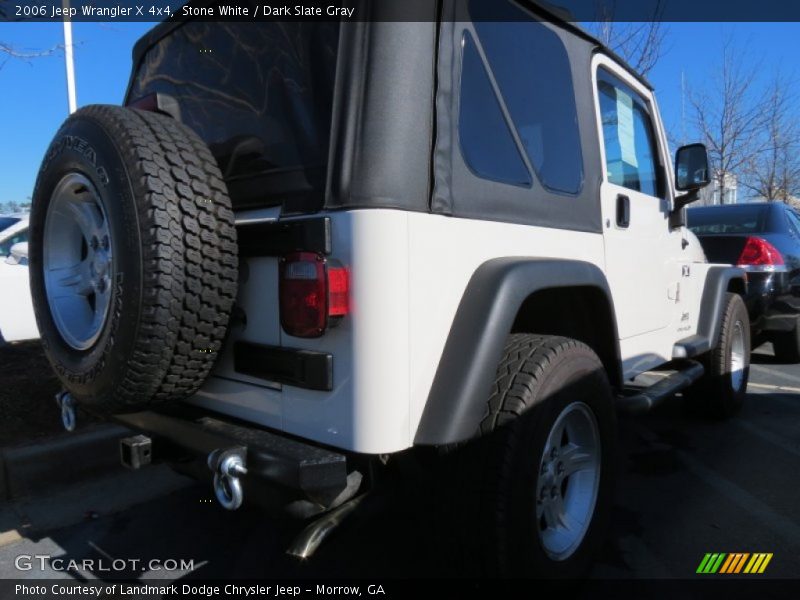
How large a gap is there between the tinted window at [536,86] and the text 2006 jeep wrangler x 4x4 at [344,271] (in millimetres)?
12

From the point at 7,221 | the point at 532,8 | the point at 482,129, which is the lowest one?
the point at 7,221

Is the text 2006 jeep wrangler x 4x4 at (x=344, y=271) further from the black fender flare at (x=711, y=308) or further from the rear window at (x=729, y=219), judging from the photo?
the rear window at (x=729, y=219)

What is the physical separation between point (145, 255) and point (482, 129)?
1.21m

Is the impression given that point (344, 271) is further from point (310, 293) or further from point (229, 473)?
point (229, 473)

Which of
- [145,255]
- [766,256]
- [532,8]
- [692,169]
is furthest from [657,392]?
[766,256]

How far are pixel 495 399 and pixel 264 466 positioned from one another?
77 centimetres

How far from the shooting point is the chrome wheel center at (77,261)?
2.07 metres

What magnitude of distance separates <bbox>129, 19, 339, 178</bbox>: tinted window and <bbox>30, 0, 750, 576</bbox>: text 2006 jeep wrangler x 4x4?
10 mm

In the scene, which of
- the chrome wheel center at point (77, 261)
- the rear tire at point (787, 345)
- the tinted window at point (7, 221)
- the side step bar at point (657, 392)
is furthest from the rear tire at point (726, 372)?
the tinted window at point (7, 221)

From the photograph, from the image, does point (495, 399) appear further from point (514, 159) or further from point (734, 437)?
point (734, 437)

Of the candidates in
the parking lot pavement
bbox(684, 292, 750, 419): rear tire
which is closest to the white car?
the parking lot pavement

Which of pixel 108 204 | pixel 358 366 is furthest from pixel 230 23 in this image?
pixel 358 366

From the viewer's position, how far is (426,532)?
96.1 inches

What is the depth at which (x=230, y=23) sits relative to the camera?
2.33 meters
